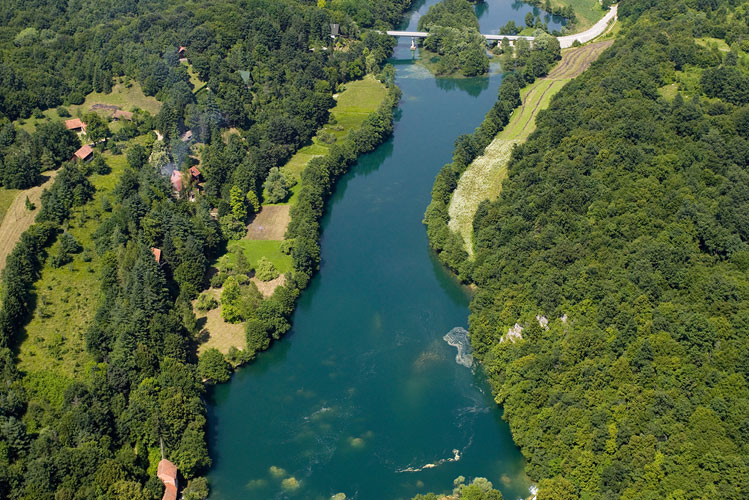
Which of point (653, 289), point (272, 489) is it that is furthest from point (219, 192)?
point (653, 289)

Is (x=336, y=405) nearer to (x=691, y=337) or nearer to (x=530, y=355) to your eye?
(x=530, y=355)

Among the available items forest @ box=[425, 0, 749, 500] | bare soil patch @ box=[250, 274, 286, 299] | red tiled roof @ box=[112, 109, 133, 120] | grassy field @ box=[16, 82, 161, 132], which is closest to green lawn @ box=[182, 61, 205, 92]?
grassy field @ box=[16, 82, 161, 132]

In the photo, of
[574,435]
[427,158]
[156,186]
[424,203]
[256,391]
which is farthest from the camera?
[427,158]

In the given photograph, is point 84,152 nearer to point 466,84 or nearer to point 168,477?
point 168,477

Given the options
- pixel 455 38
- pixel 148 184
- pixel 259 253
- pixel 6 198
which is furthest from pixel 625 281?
pixel 455 38

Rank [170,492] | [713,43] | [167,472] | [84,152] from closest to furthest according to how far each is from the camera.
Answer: [170,492] < [167,472] < [84,152] < [713,43]

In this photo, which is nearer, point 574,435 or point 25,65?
point 574,435
